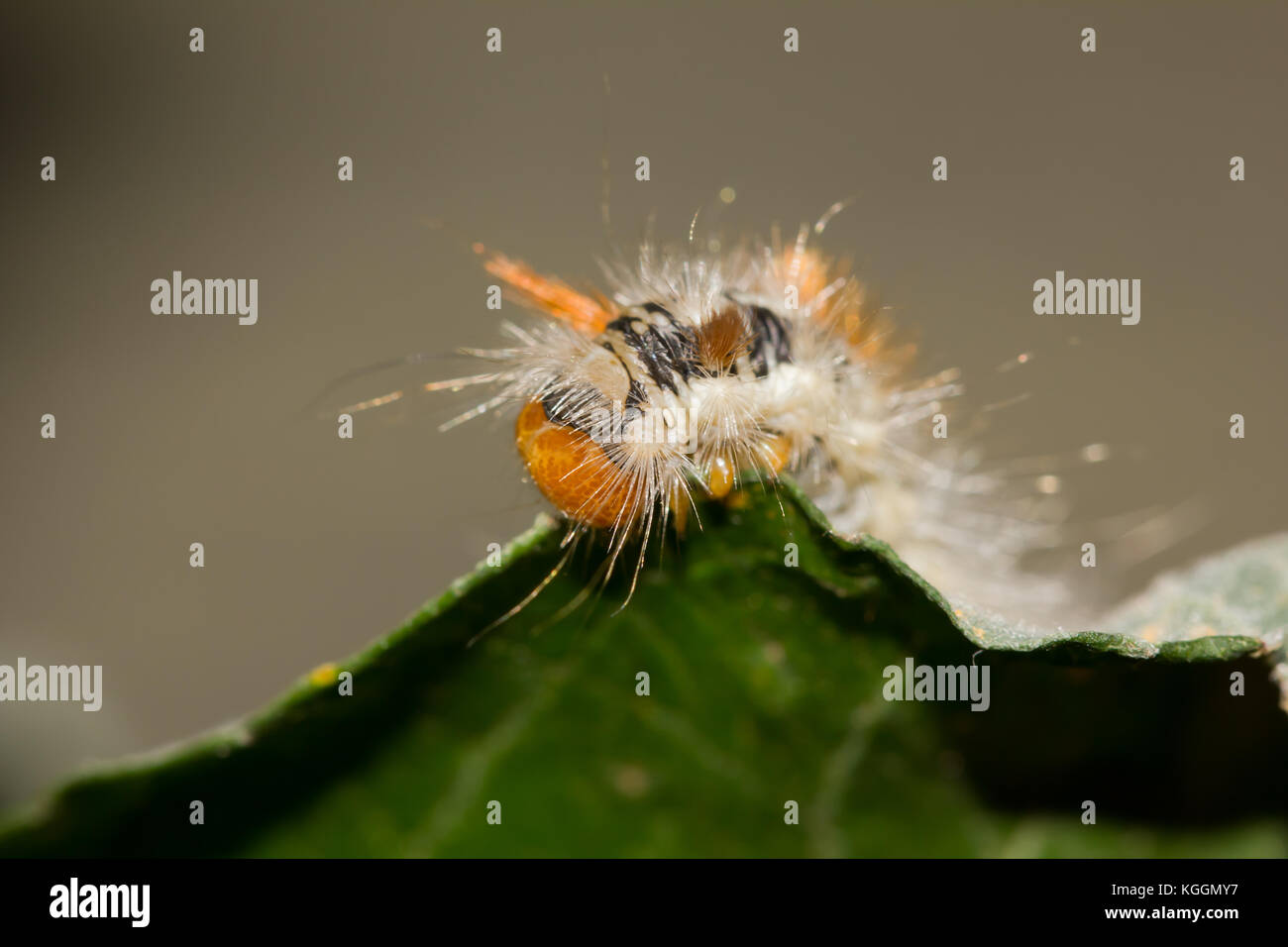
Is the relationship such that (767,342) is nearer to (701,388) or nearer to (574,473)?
(701,388)

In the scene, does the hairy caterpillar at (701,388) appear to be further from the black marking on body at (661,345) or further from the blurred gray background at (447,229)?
the blurred gray background at (447,229)

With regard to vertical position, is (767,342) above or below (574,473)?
above

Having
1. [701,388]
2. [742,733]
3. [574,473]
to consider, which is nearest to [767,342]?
[701,388]

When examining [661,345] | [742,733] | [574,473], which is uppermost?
[661,345]

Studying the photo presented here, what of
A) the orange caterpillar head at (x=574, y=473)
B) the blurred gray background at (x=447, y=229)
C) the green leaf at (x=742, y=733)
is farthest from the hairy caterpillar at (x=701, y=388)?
the blurred gray background at (x=447, y=229)

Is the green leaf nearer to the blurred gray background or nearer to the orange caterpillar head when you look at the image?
the orange caterpillar head

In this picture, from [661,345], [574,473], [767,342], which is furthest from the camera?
[767,342]
